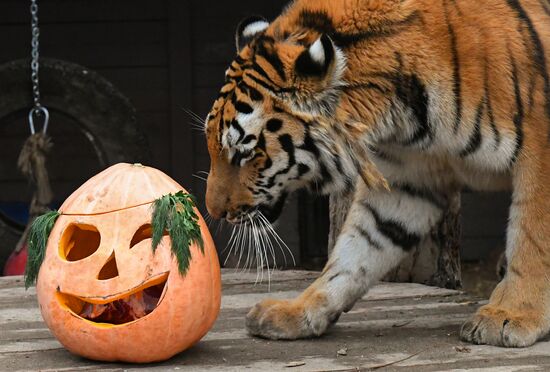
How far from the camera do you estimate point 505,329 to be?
363 cm

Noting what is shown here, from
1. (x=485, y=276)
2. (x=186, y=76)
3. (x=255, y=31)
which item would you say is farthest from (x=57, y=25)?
(x=255, y=31)

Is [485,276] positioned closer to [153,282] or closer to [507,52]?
[507,52]

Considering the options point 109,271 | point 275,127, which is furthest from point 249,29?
point 109,271

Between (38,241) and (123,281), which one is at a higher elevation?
A: (38,241)

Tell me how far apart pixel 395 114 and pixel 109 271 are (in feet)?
3.13

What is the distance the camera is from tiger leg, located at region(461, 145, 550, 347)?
3.65 meters

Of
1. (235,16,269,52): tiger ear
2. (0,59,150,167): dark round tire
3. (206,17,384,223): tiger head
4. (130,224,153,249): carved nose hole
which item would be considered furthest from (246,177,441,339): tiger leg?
(0,59,150,167): dark round tire

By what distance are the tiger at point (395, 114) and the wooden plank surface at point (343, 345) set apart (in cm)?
11

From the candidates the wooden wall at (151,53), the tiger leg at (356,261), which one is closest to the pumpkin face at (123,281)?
the tiger leg at (356,261)

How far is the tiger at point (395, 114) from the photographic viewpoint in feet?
11.9

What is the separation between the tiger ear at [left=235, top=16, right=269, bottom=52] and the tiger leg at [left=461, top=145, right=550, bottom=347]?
895mm

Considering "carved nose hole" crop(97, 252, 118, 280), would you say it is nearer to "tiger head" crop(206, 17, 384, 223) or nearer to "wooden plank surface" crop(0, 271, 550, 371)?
"wooden plank surface" crop(0, 271, 550, 371)

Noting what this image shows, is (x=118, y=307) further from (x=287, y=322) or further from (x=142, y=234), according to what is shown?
(x=287, y=322)

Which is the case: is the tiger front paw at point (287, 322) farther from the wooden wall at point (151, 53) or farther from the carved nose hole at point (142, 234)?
the wooden wall at point (151, 53)
